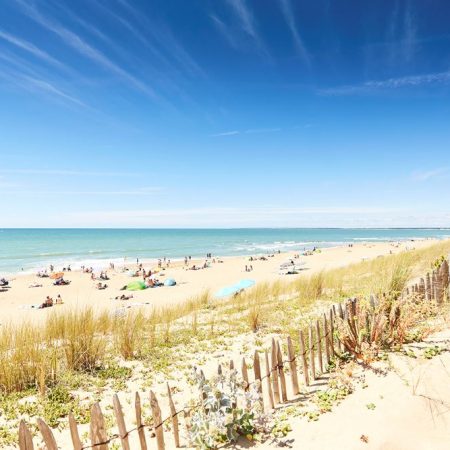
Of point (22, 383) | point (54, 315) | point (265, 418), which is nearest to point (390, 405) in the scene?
point (265, 418)

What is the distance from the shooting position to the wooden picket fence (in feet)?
10.5

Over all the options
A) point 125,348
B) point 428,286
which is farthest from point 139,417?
point 428,286

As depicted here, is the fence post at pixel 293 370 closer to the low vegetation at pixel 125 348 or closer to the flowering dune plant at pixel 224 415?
the low vegetation at pixel 125 348

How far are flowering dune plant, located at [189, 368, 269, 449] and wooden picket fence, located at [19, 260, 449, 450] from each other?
0.24 m

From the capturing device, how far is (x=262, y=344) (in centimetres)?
784

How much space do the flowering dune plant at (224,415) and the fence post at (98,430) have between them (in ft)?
3.18

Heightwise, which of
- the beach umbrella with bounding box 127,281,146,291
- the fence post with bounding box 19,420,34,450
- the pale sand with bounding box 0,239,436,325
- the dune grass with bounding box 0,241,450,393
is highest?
the fence post with bounding box 19,420,34,450

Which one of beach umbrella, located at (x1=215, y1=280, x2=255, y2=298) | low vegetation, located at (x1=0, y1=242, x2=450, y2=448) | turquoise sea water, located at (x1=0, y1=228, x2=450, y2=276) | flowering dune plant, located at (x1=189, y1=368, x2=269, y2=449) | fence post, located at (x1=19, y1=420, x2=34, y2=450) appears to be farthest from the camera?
turquoise sea water, located at (x1=0, y1=228, x2=450, y2=276)

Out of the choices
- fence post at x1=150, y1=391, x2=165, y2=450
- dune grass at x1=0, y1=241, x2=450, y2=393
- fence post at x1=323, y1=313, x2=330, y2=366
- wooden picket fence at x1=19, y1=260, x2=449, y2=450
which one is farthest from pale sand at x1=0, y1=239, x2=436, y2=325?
fence post at x1=150, y1=391, x2=165, y2=450

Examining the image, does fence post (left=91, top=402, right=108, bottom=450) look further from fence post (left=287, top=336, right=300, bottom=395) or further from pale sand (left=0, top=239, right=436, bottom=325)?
pale sand (left=0, top=239, right=436, bottom=325)

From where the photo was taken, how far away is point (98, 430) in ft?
10.8

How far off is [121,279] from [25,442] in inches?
1150

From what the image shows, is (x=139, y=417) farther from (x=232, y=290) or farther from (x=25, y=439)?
(x=232, y=290)

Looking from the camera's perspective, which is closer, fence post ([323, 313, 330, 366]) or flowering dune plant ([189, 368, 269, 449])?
flowering dune plant ([189, 368, 269, 449])
